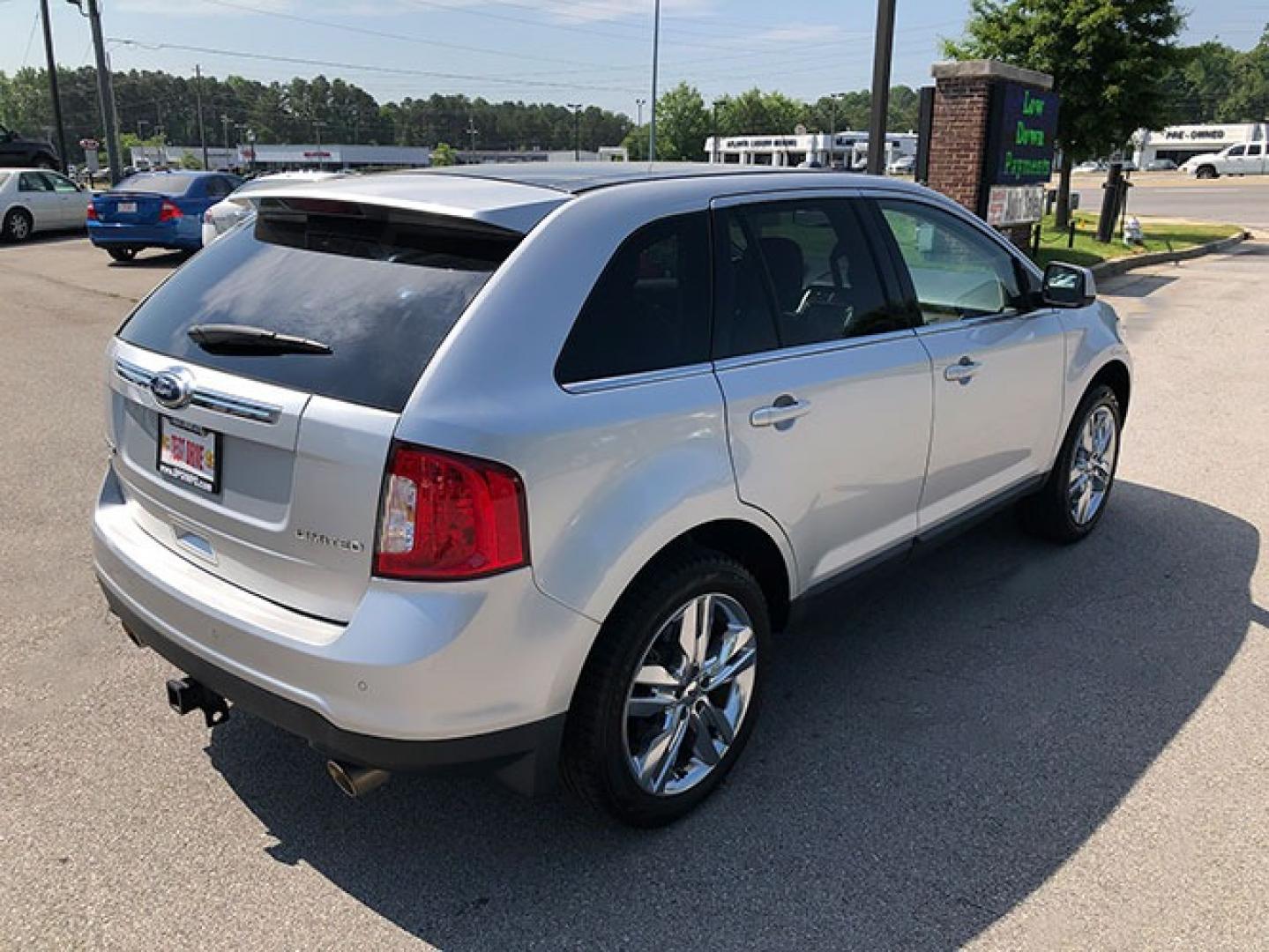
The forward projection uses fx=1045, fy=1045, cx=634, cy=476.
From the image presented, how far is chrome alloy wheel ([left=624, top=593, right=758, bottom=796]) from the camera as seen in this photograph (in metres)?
2.85

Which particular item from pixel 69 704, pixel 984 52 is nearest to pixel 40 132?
pixel 984 52

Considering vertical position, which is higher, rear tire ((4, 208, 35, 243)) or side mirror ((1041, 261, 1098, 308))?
side mirror ((1041, 261, 1098, 308))

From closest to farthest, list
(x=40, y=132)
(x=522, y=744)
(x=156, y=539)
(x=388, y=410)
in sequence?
(x=388, y=410) → (x=522, y=744) → (x=156, y=539) → (x=40, y=132)

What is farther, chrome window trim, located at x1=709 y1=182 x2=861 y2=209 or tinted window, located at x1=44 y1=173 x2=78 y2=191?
tinted window, located at x1=44 y1=173 x2=78 y2=191

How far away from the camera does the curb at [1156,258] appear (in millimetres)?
15934

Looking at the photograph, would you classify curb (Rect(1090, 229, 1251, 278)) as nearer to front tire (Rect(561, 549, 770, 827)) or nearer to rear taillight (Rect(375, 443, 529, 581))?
front tire (Rect(561, 549, 770, 827))

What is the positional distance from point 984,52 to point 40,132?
481 feet

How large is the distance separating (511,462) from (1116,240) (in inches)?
793

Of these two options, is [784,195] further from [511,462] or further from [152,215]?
[152,215]

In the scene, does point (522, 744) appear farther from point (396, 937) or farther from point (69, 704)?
point (69, 704)

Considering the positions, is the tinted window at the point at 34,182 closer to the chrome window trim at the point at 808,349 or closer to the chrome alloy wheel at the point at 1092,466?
the chrome alloy wheel at the point at 1092,466

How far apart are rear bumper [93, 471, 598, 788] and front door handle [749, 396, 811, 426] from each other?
817 mm

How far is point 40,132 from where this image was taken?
13438 centimetres

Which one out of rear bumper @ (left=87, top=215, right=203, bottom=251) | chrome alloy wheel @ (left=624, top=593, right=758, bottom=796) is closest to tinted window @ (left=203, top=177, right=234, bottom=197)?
rear bumper @ (left=87, top=215, right=203, bottom=251)
